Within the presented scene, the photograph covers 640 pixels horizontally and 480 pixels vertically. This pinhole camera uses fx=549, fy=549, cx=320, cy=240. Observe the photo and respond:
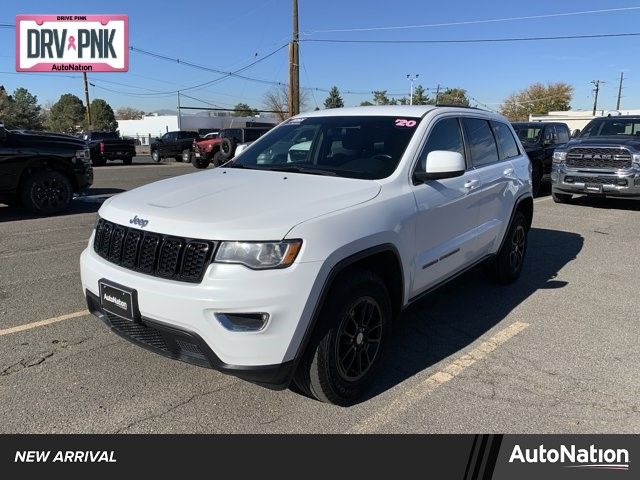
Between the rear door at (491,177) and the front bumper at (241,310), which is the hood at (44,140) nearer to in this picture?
the rear door at (491,177)

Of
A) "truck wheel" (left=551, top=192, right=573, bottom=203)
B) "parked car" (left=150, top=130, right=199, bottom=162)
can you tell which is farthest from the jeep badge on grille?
"parked car" (left=150, top=130, right=199, bottom=162)

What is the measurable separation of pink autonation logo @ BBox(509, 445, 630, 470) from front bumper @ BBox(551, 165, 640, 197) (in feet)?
29.3

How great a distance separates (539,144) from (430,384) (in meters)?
11.8

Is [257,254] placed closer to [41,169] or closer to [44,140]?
[41,169]

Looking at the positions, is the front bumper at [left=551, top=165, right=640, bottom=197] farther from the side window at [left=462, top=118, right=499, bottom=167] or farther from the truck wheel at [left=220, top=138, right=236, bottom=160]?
the truck wheel at [left=220, top=138, right=236, bottom=160]

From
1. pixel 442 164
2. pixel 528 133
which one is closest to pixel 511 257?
pixel 442 164

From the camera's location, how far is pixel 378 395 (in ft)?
11.0

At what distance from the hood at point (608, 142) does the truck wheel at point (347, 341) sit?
30.3 ft

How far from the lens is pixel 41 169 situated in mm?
9258

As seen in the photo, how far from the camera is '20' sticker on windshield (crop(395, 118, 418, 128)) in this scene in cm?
400

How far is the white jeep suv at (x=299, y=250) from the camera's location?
2.71 metres

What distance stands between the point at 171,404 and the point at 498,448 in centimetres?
182

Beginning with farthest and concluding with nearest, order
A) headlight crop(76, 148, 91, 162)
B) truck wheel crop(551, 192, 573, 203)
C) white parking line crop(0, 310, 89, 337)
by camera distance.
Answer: truck wheel crop(551, 192, 573, 203) < headlight crop(76, 148, 91, 162) < white parking line crop(0, 310, 89, 337)

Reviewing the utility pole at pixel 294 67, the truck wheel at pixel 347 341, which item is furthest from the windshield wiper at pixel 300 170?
the utility pole at pixel 294 67
